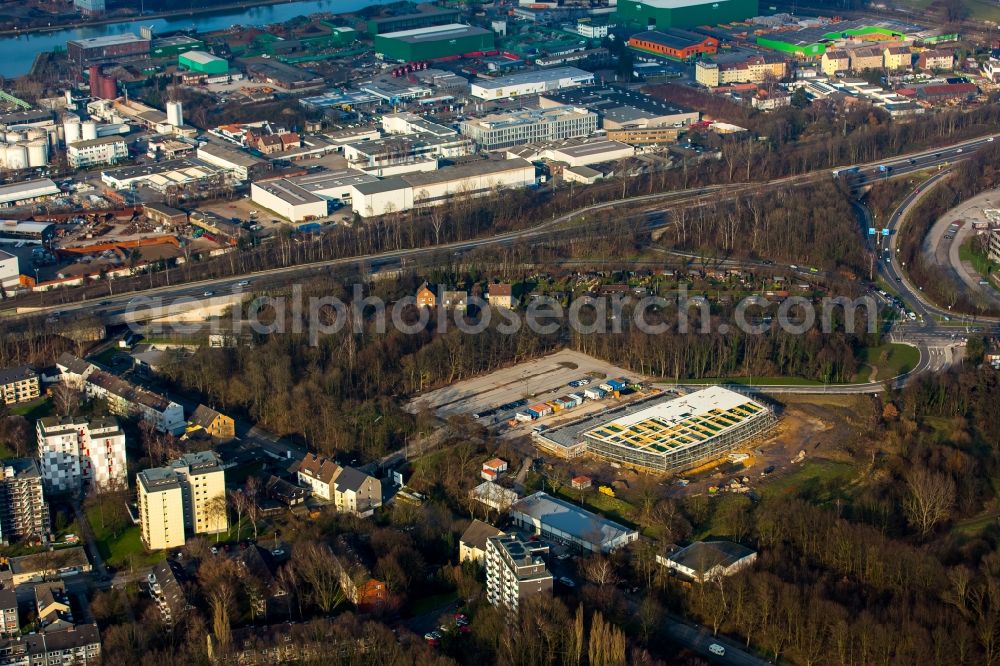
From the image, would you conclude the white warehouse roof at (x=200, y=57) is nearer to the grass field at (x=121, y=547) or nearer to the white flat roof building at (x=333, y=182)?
the white flat roof building at (x=333, y=182)

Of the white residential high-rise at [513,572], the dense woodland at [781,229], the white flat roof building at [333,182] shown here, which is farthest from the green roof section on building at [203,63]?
the white residential high-rise at [513,572]

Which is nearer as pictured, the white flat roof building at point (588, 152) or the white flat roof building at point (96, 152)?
the white flat roof building at point (588, 152)

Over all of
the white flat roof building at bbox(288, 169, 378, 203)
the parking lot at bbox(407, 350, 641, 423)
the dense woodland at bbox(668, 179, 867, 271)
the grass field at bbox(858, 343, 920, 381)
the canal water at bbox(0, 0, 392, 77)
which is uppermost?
the dense woodland at bbox(668, 179, 867, 271)

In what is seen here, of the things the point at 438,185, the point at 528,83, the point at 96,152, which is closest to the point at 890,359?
the point at 438,185

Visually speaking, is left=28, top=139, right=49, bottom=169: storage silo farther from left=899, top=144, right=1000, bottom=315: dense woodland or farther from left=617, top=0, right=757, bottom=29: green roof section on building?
left=617, top=0, right=757, bottom=29: green roof section on building

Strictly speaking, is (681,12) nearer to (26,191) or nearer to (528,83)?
(528,83)

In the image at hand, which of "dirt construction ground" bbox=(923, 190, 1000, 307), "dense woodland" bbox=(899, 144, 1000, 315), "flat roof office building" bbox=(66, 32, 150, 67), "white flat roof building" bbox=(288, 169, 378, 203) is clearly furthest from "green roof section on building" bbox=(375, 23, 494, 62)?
"dirt construction ground" bbox=(923, 190, 1000, 307)

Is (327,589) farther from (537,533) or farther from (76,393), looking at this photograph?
(76,393)
